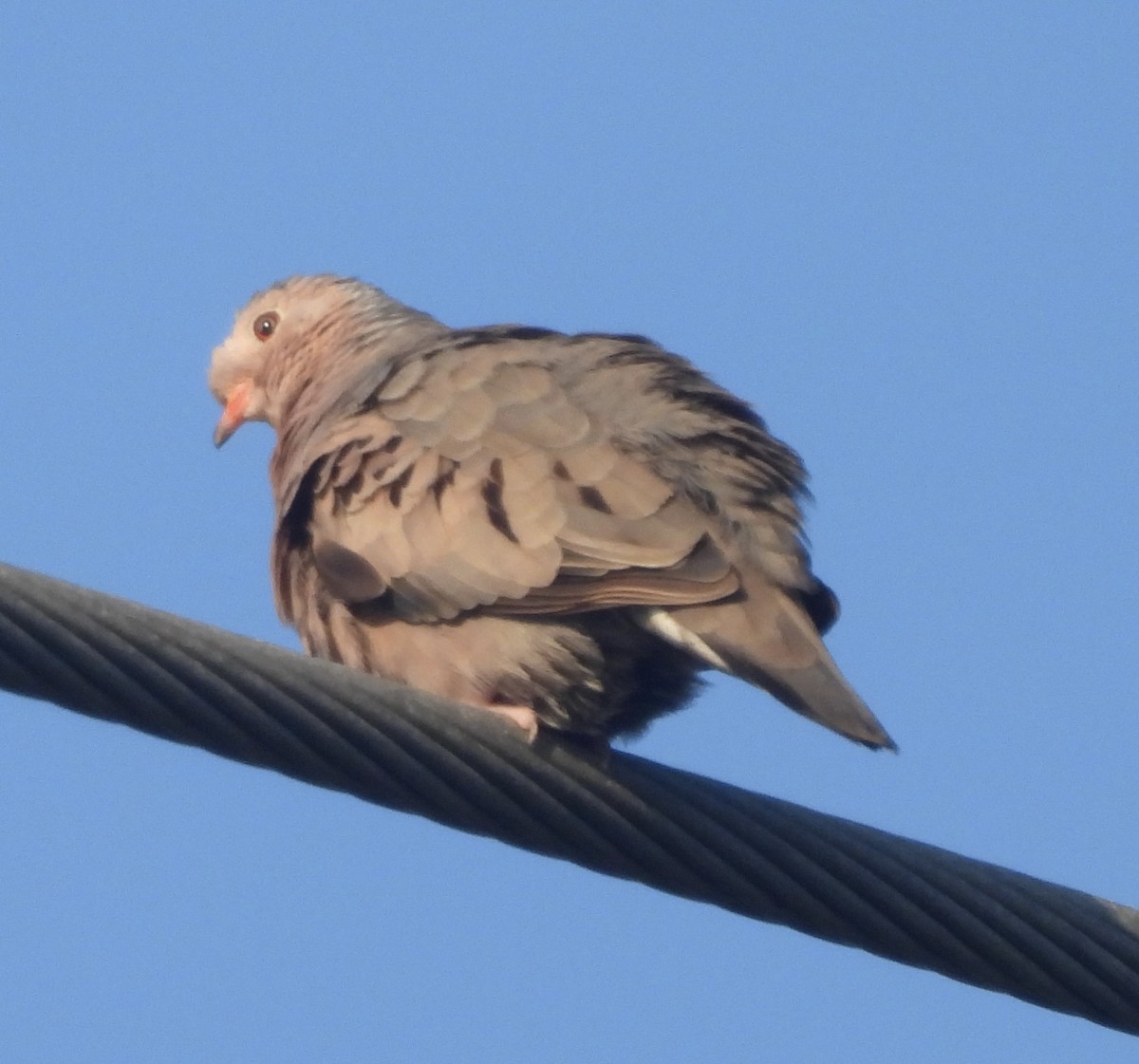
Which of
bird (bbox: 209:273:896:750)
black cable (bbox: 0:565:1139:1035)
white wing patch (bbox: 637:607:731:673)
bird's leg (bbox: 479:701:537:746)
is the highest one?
bird (bbox: 209:273:896:750)

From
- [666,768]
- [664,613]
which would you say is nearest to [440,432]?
[664,613]

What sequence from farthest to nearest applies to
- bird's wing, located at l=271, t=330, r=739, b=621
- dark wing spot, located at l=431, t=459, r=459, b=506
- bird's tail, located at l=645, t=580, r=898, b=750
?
1. dark wing spot, located at l=431, t=459, r=459, b=506
2. bird's wing, located at l=271, t=330, r=739, b=621
3. bird's tail, located at l=645, t=580, r=898, b=750

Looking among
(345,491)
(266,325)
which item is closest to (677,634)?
Result: (345,491)

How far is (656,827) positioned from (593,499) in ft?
4.18

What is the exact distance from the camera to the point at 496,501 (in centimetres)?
573

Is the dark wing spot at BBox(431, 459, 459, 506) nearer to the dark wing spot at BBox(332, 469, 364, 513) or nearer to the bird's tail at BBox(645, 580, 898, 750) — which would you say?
the dark wing spot at BBox(332, 469, 364, 513)

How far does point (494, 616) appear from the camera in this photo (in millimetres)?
5633

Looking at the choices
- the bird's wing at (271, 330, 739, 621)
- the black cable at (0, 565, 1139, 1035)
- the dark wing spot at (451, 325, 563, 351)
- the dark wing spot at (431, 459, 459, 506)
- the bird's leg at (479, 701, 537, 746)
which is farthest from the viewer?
the dark wing spot at (451, 325, 563, 351)

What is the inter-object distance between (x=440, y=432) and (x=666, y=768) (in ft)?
5.10

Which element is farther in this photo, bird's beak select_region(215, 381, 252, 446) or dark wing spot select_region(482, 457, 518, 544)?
bird's beak select_region(215, 381, 252, 446)

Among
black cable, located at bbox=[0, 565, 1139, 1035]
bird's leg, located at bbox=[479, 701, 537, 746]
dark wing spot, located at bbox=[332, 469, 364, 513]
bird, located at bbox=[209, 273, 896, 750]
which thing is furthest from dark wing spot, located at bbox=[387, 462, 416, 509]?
black cable, located at bbox=[0, 565, 1139, 1035]

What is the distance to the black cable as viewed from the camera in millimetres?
3920

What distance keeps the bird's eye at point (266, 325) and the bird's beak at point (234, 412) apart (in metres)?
0.18

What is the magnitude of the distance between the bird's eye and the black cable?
13.4 feet
